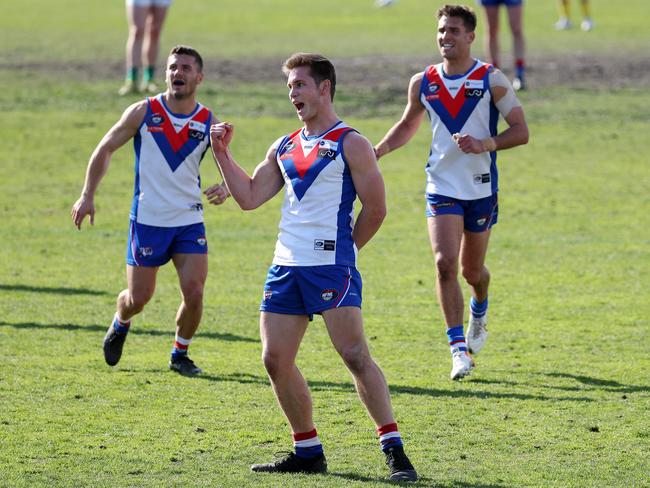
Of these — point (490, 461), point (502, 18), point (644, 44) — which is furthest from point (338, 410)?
point (502, 18)

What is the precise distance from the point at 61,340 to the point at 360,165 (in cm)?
426

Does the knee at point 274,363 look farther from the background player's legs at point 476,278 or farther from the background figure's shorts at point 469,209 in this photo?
the background player's legs at point 476,278

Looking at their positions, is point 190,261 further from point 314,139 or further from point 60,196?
point 60,196

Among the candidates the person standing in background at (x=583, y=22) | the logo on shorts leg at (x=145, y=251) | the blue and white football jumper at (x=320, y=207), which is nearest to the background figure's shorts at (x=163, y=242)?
the logo on shorts leg at (x=145, y=251)

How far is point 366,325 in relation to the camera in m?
11.3

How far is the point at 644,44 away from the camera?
30.2 meters

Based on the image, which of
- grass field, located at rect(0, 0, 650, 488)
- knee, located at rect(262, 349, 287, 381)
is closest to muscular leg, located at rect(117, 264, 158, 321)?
grass field, located at rect(0, 0, 650, 488)

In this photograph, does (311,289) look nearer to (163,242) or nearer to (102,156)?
(163,242)

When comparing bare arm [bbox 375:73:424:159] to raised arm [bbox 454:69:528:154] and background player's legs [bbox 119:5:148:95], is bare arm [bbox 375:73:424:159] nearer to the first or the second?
raised arm [bbox 454:69:528:154]

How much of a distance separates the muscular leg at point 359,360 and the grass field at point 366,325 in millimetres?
402

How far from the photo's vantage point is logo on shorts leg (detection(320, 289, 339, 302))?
7.23 meters

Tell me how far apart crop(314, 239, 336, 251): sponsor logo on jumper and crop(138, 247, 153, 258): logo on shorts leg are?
2660 mm

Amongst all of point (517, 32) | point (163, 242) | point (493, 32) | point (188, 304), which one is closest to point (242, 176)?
point (163, 242)

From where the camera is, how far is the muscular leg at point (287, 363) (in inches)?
287
